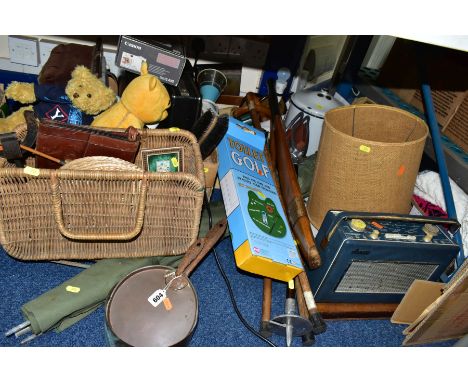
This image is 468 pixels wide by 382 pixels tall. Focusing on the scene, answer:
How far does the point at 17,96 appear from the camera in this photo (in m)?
1.35

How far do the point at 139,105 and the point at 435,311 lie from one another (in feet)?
3.59

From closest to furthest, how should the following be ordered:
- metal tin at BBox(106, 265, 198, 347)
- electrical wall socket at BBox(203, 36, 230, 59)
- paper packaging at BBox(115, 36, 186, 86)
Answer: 1. metal tin at BBox(106, 265, 198, 347)
2. paper packaging at BBox(115, 36, 186, 86)
3. electrical wall socket at BBox(203, 36, 230, 59)

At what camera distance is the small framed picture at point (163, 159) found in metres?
1.20

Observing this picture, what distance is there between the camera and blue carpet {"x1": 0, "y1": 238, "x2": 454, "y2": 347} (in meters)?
1.10

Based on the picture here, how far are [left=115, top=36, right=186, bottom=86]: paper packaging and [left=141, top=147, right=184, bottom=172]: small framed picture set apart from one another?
1.00ft

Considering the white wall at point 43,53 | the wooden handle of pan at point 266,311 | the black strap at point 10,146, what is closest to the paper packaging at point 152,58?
the white wall at point 43,53

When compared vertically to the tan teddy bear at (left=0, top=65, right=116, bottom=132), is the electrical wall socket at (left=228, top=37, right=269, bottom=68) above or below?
above

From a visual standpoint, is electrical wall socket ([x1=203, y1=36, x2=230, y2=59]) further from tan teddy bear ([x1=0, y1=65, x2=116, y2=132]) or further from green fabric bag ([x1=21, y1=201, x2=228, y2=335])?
green fabric bag ([x1=21, y1=201, x2=228, y2=335])

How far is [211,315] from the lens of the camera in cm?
123

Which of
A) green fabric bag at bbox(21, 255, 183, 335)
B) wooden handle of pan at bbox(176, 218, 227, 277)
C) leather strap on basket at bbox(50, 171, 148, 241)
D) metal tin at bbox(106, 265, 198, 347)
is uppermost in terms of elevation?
leather strap on basket at bbox(50, 171, 148, 241)

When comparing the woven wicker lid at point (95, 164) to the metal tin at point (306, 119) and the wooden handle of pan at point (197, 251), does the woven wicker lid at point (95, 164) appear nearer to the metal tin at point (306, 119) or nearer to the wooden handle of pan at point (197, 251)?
the wooden handle of pan at point (197, 251)

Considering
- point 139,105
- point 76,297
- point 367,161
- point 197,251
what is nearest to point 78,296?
point 76,297

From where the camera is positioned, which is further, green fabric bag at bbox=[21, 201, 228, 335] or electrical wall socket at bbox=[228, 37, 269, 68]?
electrical wall socket at bbox=[228, 37, 269, 68]

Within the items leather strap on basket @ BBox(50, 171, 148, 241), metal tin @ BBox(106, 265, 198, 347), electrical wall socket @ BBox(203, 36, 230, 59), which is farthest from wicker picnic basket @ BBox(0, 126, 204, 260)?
electrical wall socket @ BBox(203, 36, 230, 59)
